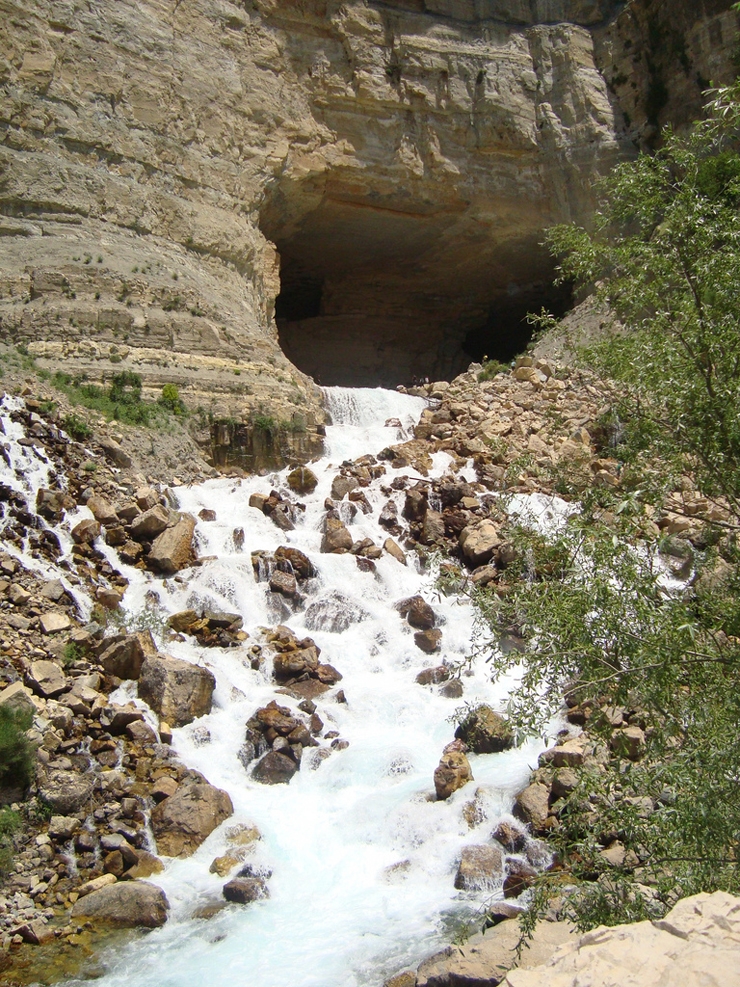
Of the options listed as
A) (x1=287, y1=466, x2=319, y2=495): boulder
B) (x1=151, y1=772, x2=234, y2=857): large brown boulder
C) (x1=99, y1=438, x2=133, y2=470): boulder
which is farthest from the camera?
(x1=287, y1=466, x2=319, y2=495): boulder

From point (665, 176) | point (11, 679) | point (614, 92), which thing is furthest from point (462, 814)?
point (614, 92)

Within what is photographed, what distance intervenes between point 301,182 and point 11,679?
69.7 ft

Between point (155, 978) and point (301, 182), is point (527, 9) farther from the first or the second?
point (155, 978)

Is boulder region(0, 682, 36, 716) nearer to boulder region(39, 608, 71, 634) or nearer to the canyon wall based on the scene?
boulder region(39, 608, 71, 634)

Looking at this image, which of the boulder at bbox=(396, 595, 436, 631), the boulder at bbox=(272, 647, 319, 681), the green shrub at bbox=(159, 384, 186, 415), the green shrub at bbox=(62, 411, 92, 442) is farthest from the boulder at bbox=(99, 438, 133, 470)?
the boulder at bbox=(396, 595, 436, 631)

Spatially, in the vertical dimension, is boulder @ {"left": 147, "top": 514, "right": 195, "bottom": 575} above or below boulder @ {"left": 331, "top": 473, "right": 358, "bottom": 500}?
below

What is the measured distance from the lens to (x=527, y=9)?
32.3m

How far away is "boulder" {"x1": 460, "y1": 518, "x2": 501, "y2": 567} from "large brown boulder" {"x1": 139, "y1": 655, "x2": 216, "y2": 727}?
644cm

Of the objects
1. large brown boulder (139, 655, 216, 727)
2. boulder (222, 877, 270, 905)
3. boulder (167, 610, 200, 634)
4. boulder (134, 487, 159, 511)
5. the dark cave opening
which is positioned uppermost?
the dark cave opening

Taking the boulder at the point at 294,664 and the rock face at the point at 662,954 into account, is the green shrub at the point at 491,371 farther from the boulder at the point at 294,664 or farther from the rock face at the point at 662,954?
the rock face at the point at 662,954

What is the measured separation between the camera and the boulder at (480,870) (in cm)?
920

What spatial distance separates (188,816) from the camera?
10000mm

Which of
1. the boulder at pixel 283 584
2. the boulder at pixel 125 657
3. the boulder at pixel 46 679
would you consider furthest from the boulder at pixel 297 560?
the boulder at pixel 46 679

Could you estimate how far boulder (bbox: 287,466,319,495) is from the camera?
19578 millimetres
